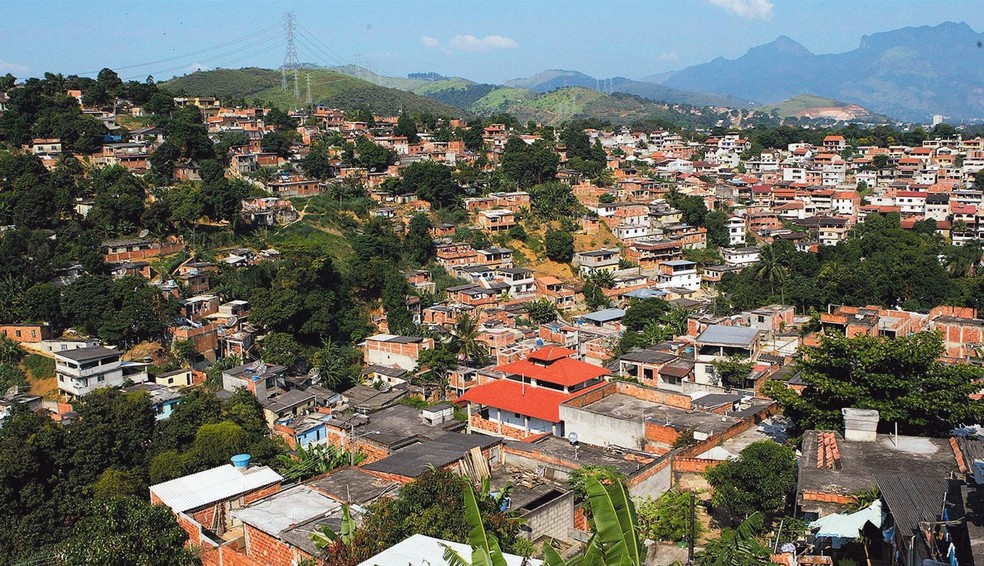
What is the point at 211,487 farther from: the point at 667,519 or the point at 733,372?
the point at 733,372

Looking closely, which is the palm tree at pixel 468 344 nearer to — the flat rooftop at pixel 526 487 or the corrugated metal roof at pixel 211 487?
the flat rooftop at pixel 526 487

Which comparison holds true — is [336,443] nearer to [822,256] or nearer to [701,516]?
[701,516]

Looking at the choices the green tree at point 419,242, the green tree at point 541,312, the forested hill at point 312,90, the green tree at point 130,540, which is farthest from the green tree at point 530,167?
the forested hill at point 312,90

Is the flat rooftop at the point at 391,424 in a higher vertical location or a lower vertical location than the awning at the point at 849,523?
lower

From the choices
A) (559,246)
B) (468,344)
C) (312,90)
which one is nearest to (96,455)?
(468,344)

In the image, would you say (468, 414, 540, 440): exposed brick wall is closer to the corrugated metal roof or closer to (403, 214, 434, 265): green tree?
the corrugated metal roof

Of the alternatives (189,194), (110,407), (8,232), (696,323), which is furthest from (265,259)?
(696,323)
